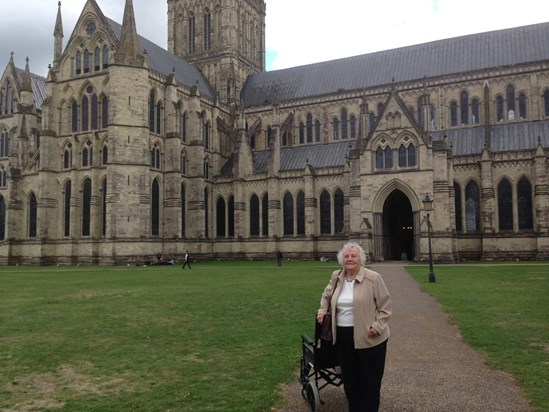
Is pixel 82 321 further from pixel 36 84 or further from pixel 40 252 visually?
pixel 36 84

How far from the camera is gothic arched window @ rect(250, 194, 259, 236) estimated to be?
198 ft

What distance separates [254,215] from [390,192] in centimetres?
1695

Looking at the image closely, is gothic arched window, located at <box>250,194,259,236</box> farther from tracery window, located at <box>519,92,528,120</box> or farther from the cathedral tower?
tracery window, located at <box>519,92,528,120</box>

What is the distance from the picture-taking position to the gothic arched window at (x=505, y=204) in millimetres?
49156

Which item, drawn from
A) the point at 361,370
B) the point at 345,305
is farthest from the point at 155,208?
the point at 361,370

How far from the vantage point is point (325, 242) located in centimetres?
5591

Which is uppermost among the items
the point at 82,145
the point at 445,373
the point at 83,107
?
the point at 83,107

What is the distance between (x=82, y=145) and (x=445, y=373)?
51.4m

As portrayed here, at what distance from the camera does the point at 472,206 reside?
50656 mm

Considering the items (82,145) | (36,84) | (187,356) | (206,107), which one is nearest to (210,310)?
(187,356)

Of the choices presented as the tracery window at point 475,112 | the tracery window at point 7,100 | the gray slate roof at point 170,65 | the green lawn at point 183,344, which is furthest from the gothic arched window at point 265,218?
the green lawn at point 183,344

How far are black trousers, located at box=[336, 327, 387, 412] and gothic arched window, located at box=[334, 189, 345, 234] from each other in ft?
162

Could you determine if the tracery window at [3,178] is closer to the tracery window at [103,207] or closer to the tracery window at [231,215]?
the tracery window at [103,207]

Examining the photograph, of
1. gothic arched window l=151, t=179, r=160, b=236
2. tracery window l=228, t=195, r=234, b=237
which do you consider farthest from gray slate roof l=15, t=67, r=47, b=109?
tracery window l=228, t=195, r=234, b=237
